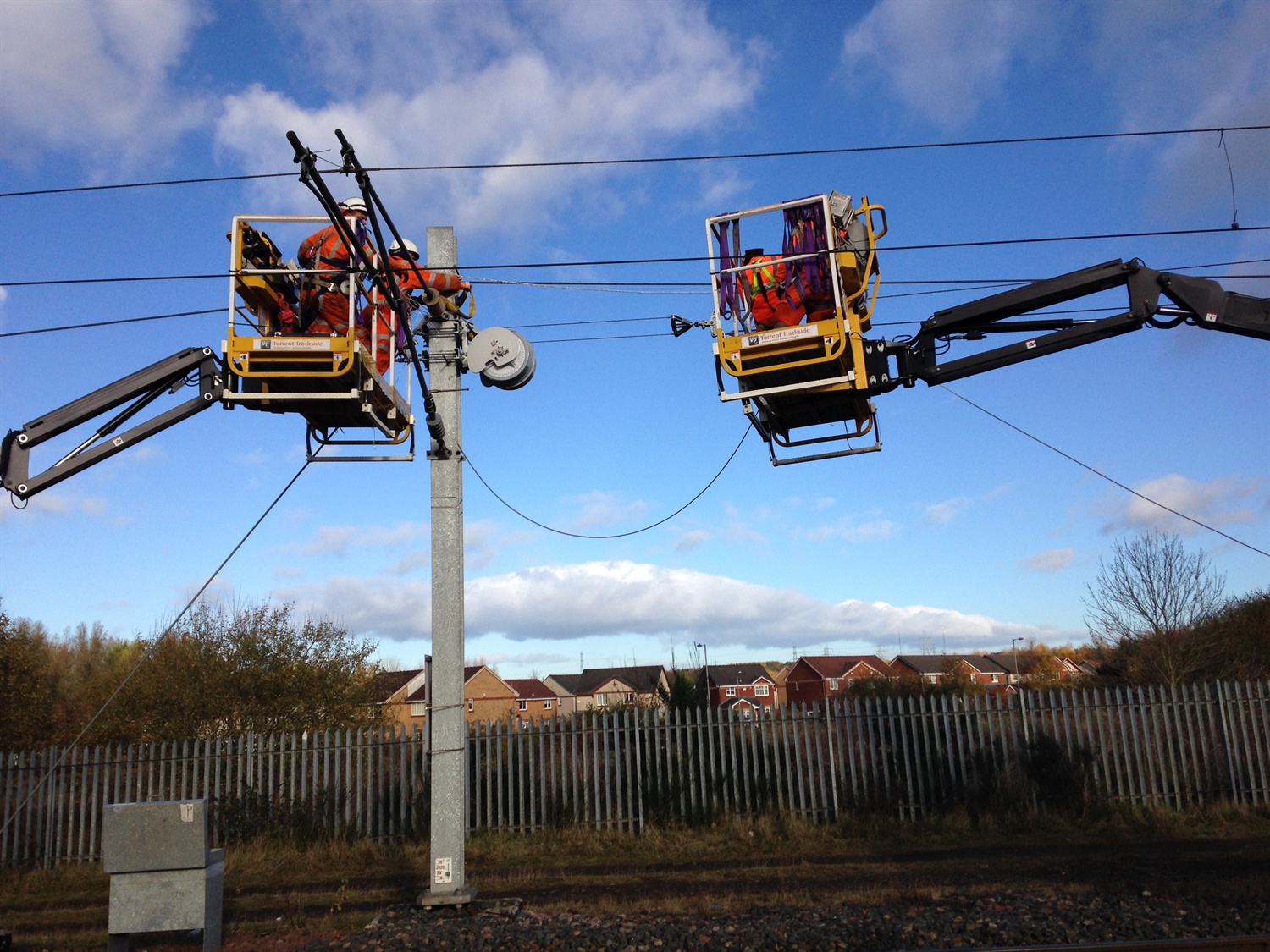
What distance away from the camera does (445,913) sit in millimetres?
8438

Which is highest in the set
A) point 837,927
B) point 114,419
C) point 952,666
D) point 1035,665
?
point 114,419

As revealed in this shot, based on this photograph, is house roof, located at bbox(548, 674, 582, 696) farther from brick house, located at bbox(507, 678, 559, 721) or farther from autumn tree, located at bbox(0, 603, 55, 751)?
autumn tree, located at bbox(0, 603, 55, 751)

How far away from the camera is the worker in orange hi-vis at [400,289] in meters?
8.68

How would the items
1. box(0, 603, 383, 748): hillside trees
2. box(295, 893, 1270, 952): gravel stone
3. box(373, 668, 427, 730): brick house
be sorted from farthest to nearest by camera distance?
box(373, 668, 427, 730): brick house
box(0, 603, 383, 748): hillside trees
box(295, 893, 1270, 952): gravel stone

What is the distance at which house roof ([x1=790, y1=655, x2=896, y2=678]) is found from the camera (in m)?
89.1

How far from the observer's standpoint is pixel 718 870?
11352 millimetres

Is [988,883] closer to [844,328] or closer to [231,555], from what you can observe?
[844,328]

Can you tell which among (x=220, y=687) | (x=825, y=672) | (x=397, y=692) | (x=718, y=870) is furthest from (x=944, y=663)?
(x=718, y=870)

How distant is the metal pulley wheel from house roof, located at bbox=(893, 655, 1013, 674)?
297 feet

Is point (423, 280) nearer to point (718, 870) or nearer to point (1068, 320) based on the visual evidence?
point (1068, 320)

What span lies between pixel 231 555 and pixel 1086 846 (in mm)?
11011

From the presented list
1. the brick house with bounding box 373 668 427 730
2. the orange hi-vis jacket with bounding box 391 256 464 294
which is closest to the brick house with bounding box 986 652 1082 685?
the brick house with bounding box 373 668 427 730

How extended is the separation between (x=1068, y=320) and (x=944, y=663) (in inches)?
3741

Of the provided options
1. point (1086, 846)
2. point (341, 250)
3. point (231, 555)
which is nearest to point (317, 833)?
point (231, 555)
